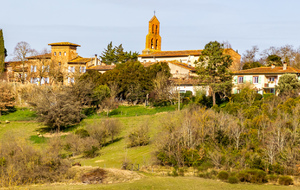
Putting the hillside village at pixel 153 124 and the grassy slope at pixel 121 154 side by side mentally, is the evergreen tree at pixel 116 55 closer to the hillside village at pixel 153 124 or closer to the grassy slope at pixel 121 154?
the hillside village at pixel 153 124

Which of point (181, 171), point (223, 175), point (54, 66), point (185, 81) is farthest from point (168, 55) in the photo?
point (223, 175)

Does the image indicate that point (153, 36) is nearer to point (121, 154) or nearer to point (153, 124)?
point (153, 124)

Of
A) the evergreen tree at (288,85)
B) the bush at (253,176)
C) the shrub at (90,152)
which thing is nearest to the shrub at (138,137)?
the shrub at (90,152)

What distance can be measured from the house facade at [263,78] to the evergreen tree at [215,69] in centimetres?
362

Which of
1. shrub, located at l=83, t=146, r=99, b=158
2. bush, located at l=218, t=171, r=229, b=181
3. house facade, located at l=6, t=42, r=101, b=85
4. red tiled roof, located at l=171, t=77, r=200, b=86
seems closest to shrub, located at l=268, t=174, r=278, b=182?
bush, located at l=218, t=171, r=229, b=181

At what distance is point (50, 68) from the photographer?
81688 mm

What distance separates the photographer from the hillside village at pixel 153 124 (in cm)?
3625

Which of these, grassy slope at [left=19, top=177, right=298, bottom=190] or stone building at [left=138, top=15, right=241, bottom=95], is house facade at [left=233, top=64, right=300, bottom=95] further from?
grassy slope at [left=19, top=177, right=298, bottom=190]

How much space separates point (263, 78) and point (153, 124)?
17.7 metres

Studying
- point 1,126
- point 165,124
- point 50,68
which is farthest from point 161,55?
point 165,124

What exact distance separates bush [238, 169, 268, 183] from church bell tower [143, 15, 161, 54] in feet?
214

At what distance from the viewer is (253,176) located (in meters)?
33.8

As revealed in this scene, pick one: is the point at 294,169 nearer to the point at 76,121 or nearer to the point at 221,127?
the point at 221,127

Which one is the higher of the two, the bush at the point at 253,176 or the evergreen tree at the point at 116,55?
the evergreen tree at the point at 116,55
